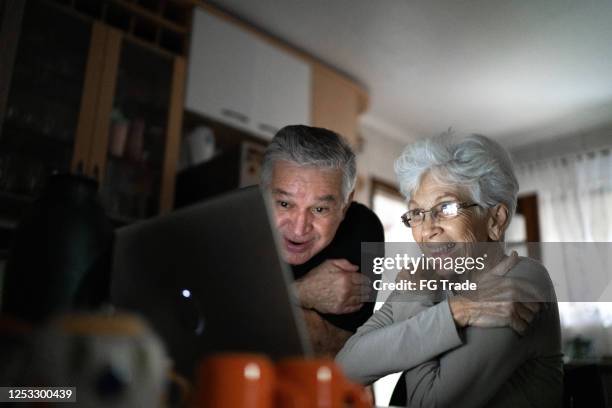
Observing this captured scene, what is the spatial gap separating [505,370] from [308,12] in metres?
2.20

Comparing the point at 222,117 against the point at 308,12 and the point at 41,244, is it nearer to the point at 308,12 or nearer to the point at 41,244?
the point at 308,12

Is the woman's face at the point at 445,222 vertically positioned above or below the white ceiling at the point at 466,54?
below

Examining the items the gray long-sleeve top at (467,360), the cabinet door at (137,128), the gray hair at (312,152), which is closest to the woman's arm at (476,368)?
the gray long-sleeve top at (467,360)

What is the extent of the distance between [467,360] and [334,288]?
0.43 metres

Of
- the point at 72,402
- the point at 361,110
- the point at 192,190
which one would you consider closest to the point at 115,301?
the point at 72,402

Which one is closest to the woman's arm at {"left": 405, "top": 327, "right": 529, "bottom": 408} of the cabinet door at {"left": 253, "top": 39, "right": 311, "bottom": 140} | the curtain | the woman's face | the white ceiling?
the woman's face

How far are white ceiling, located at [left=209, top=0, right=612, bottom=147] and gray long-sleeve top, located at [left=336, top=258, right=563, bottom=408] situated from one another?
1.75m

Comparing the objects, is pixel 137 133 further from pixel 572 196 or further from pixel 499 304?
pixel 572 196

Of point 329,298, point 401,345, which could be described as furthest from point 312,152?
point 401,345

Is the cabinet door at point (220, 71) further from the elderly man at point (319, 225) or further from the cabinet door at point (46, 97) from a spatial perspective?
the elderly man at point (319, 225)

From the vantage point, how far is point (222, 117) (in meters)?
2.51

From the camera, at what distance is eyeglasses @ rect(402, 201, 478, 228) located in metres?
1.16

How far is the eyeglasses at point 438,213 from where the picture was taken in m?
1.16

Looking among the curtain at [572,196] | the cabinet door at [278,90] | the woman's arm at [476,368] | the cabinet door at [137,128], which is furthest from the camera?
the curtain at [572,196]
